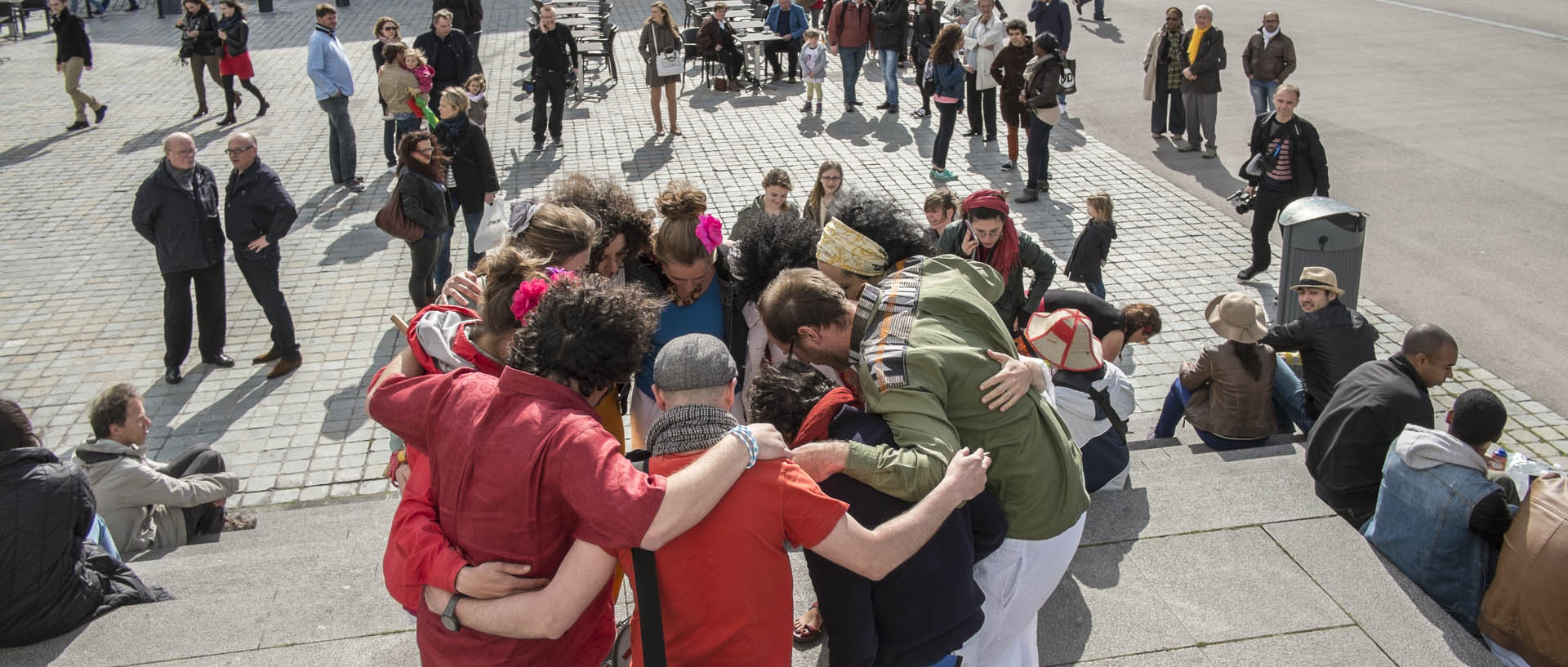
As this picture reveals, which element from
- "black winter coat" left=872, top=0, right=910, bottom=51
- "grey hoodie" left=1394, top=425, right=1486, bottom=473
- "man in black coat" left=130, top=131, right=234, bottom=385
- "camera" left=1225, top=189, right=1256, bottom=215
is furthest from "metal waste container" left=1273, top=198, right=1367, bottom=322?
"man in black coat" left=130, top=131, right=234, bottom=385

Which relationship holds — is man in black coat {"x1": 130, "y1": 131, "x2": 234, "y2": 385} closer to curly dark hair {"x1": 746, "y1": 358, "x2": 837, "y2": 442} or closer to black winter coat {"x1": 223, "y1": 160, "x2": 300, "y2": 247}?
black winter coat {"x1": 223, "y1": 160, "x2": 300, "y2": 247}

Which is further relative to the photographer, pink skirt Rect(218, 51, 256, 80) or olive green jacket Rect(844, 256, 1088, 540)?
pink skirt Rect(218, 51, 256, 80)

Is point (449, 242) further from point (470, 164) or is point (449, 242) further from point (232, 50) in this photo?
point (232, 50)

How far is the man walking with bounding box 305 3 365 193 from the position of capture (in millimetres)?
11203

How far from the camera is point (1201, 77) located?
474 inches

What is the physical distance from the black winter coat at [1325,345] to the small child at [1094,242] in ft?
6.45

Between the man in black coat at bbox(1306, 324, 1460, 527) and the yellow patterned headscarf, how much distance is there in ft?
7.70

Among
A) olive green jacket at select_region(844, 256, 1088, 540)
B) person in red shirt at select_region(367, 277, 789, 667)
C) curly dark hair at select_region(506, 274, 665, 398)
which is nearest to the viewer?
person in red shirt at select_region(367, 277, 789, 667)

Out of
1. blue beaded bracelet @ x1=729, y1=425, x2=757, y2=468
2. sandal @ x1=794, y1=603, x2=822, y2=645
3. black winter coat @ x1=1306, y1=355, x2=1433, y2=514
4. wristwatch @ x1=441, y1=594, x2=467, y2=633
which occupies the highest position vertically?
blue beaded bracelet @ x1=729, y1=425, x2=757, y2=468

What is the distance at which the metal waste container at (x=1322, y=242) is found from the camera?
7469mm

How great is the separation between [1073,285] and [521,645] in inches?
274

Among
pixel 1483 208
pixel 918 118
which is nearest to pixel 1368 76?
pixel 1483 208

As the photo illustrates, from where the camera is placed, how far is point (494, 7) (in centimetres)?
2339

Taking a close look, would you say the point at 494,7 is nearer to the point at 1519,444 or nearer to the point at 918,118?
the point at 918,118
